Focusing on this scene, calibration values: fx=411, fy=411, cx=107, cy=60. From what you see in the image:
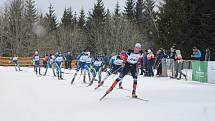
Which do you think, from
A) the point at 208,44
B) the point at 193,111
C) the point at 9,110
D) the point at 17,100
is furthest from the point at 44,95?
the point at 208,44

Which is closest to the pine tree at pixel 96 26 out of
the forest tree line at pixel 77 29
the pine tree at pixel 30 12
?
the forest tree line at pixel 77 29

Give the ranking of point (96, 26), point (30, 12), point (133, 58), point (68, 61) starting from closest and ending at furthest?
point (133, 58)
point (68, 61)
point (96, 26)
point (30, 12)

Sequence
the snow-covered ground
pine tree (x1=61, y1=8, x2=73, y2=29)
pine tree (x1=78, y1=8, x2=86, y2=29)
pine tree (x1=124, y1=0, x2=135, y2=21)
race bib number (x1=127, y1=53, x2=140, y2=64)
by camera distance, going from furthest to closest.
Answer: pine tree (x1=78, y1=8, x2=86, y2=29)
pine tree (x1=61, y1=8, x2=73, y2=29)
pine tree (x1=124, y1=0, x2=135, y2=21)
race bib number (x1=127, y1=53, x2=140, y2=64)
the snow-covered ground

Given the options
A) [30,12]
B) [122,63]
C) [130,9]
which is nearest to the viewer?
[122,63]

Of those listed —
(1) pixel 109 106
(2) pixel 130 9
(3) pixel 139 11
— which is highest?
(2) pixel 130 9

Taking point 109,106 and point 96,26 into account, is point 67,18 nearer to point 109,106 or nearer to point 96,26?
point 96,26

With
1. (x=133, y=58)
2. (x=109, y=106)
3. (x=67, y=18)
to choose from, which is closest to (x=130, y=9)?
(x=67, y=18)

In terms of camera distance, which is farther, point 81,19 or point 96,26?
point 81,19

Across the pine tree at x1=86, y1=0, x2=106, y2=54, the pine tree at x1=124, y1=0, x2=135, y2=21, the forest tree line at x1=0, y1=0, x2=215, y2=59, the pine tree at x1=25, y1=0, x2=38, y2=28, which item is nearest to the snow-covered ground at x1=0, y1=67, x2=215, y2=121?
the forest tree line at x1=0, y1=0, x2=215, y2=59

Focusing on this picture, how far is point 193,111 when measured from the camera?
12.7 m

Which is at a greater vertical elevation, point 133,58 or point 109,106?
point 133,58

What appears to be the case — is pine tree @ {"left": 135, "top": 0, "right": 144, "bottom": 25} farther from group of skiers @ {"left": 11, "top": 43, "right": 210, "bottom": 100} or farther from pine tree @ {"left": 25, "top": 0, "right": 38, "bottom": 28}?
group of skiers @ {"left": 11, "top": 43, "right": 210, "bottom": 100}

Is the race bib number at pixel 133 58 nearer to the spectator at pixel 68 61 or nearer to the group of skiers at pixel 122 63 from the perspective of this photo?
the group of skiers at pixel 122 63

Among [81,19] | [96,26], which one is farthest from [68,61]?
[81,19]
